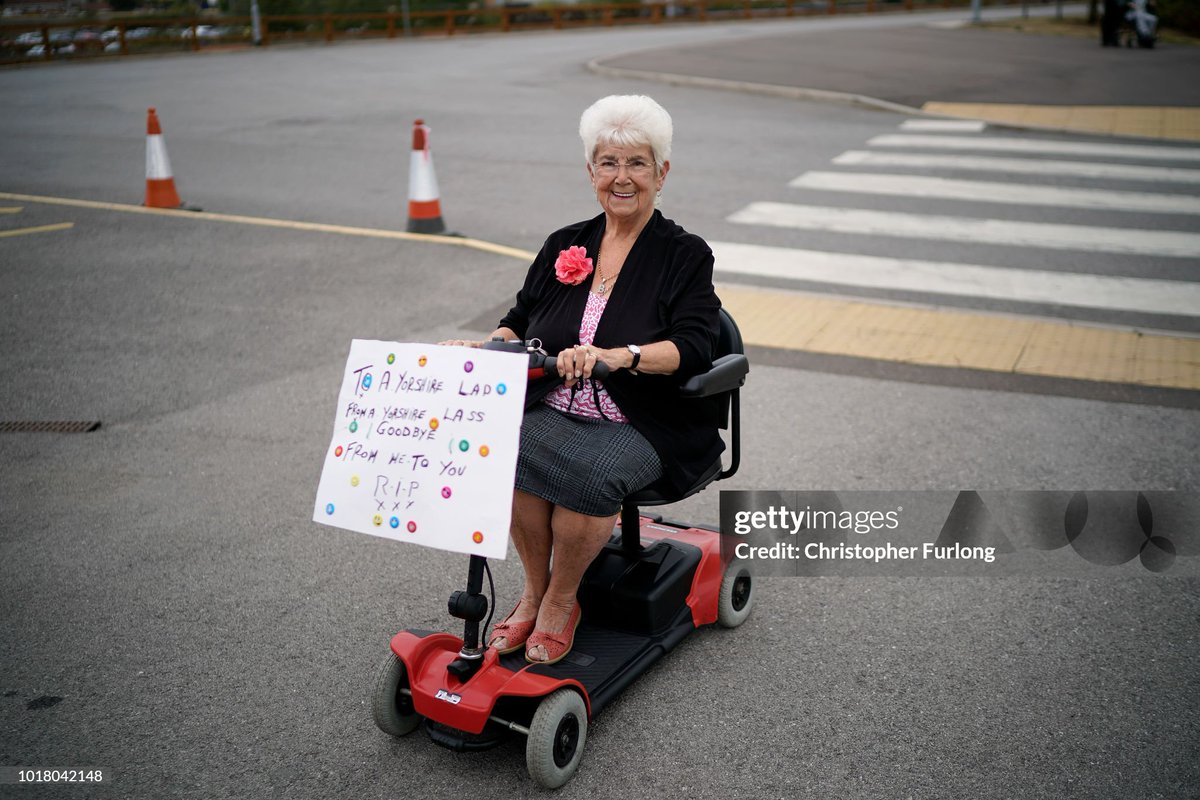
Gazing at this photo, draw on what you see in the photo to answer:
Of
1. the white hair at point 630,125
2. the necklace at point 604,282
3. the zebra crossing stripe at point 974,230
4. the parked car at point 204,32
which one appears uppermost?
the parked car at point 204,32

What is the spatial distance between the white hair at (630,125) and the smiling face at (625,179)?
22mm

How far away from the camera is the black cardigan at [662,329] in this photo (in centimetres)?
339

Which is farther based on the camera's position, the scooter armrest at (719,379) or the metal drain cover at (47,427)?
the metal drain cover at (47,427)

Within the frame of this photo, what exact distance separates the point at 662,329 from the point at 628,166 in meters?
0.52

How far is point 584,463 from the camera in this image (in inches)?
127

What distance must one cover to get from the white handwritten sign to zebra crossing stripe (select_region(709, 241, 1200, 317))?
529 centimetres

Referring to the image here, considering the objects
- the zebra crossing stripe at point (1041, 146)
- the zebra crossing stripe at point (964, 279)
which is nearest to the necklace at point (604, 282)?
the zebra crossing stripe at point (964, 279)

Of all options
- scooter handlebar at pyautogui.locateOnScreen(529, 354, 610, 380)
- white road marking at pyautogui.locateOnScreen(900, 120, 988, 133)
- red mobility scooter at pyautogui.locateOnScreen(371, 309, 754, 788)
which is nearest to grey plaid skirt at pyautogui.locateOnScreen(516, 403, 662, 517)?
red mobility scooter at pyautogui.locateOnScreen(371, 309, 754, 788)

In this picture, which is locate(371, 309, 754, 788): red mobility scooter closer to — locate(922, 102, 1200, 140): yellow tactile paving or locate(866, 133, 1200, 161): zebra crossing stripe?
locate(866, 133, 1200, 161): zebra crossing stripe

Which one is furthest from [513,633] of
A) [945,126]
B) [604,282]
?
[945,126]

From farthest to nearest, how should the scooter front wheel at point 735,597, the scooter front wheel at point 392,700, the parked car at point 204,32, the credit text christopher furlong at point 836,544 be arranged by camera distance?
1. the parked car at point 204,32
2. the credit text christopher furlong at point 836,544
3. the scooter front wheel at point 735,597
4. the scooter front wheel at point 392,700

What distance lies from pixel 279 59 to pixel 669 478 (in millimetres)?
25484

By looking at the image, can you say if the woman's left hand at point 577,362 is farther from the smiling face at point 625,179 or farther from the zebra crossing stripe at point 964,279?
the zebra crossing stripe at point 964,279

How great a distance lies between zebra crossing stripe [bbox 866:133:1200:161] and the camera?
12102 millimetres
